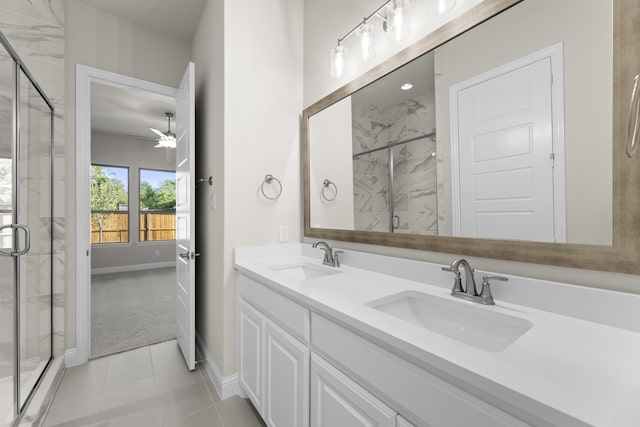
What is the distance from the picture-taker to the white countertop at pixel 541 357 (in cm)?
50

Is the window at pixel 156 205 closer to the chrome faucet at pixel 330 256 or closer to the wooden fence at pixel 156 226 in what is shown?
the wooden fence at pixel 156 226

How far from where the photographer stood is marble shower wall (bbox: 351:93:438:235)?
132 cm

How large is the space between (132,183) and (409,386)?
6.80 metres

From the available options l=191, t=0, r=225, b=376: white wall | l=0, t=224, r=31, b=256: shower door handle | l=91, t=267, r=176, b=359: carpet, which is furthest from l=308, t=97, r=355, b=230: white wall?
l=91, t=267, r=176, b=359: carpet

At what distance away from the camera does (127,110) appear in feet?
15.1

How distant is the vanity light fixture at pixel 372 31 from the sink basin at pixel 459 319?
3.97ft

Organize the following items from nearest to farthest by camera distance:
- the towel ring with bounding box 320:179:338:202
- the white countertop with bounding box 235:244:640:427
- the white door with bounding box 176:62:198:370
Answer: the white countertop with bounding box 235:244:640:427, the towel ring with bounding box 320:179:338:202, the white door with bounding box 176:62:198:370

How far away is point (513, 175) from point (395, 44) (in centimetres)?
92

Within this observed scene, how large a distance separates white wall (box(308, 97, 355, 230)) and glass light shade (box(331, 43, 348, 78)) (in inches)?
6.3

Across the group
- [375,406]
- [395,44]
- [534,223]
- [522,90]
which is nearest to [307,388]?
[375,406]

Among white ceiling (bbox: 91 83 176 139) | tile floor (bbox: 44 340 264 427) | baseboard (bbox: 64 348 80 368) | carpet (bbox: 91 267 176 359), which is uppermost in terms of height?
white ceiling (bbox: 91 83 176 139)

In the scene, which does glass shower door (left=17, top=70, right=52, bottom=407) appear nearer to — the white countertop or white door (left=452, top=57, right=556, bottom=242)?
the white countertop

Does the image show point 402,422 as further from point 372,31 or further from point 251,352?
point 372,31

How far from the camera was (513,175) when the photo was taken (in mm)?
1022
